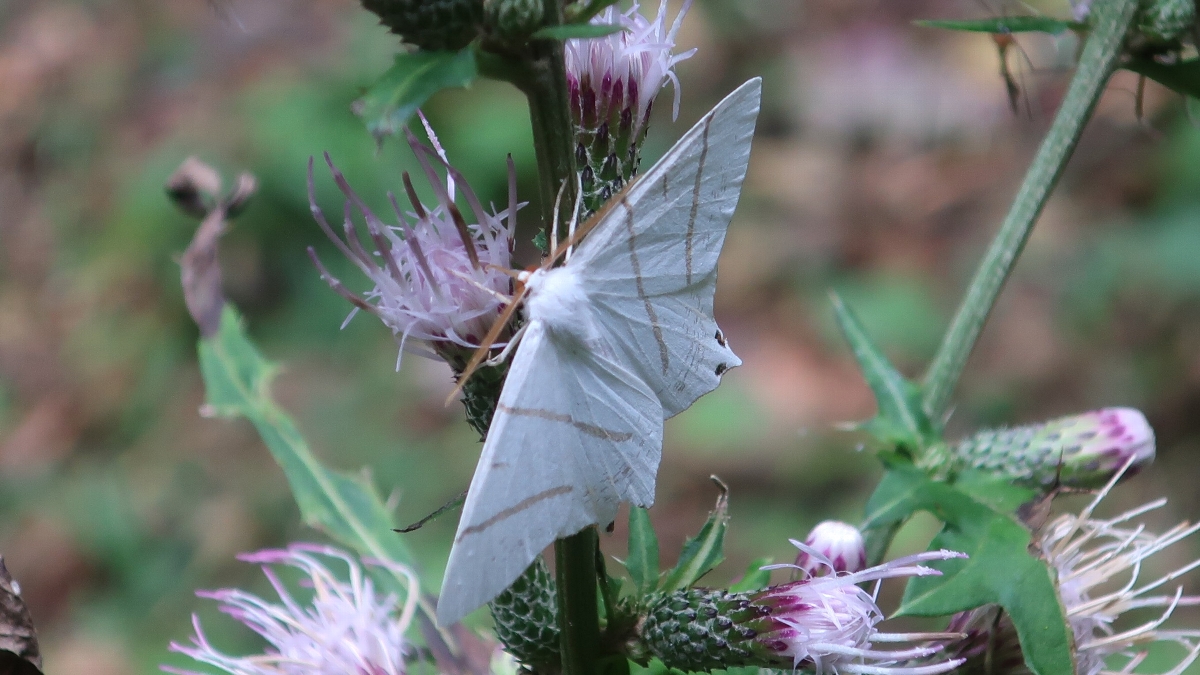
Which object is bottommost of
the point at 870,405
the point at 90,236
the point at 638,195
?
the point at 870,405

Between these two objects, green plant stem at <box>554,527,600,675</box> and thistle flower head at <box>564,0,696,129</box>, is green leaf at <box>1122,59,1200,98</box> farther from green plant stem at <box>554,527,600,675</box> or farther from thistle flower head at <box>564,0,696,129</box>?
green plant stem at <box>554,527,600,675</box>

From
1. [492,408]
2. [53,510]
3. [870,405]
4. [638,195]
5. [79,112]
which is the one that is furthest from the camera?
[79,112]

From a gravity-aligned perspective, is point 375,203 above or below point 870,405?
above

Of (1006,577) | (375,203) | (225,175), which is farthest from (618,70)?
(225,175)

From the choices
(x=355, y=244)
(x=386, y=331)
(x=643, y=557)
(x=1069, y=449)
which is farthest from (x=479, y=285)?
(x=386, y=331)

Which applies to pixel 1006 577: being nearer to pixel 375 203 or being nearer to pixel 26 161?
pixel 375 203

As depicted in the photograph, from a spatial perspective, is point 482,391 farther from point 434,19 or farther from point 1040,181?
point 1040,181

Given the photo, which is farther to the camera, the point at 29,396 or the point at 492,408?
the point at 29,396
